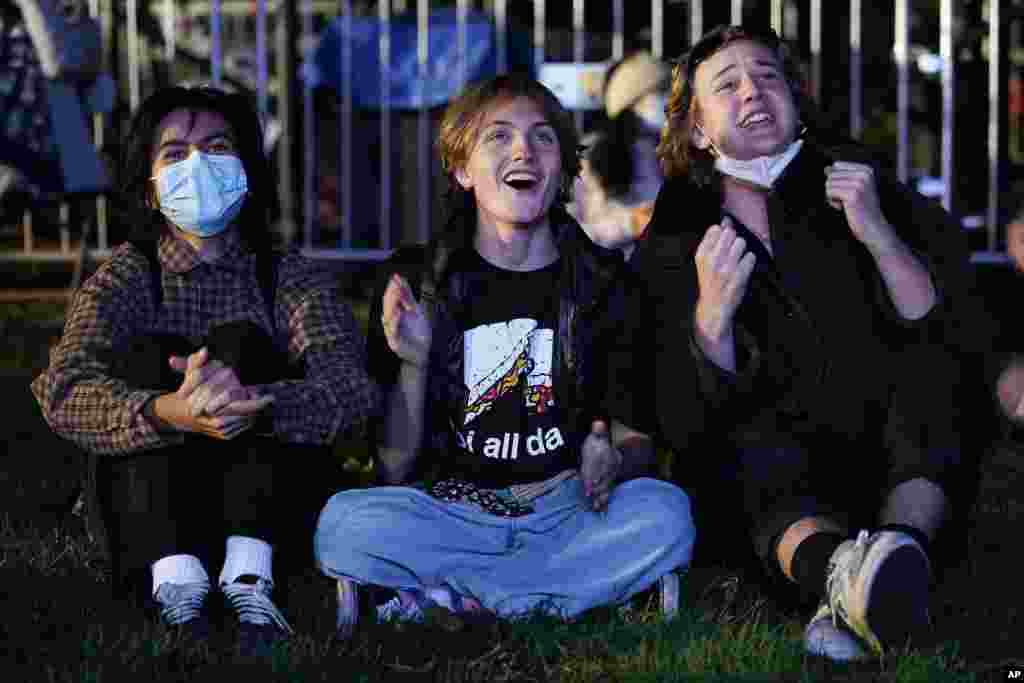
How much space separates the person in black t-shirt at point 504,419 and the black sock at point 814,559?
298 millimetres

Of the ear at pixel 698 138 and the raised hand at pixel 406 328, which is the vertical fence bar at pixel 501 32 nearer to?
the ear at pixel 698 138

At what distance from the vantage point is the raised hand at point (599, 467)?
3410 millimetres

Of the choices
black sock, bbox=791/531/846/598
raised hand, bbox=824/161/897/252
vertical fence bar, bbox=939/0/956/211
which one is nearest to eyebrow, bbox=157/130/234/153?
raised hand, bbox=824/161/897/252

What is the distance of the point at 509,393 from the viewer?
3.50 m

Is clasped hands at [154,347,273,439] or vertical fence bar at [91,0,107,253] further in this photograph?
vertical fence bar at [91,0,107,253]

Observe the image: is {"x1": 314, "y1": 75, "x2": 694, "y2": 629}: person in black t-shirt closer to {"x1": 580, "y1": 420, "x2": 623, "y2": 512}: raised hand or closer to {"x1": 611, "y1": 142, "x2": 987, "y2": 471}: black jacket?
{"x1": 580, "y1": 420, "x2": 623, "y2": 512}: raised hand

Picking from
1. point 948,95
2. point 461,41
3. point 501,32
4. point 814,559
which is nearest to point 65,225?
point 461,41

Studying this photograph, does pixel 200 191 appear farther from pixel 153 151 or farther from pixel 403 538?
pixel 403 538

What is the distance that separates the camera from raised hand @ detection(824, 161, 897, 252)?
11.1 ft

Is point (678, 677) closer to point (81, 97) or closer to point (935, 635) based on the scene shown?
point (935, 635)

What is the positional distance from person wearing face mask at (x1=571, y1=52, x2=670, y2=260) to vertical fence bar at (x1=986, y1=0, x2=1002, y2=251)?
7.98ft

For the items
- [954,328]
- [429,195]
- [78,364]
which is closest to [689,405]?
[954,328]

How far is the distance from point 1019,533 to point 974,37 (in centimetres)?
462

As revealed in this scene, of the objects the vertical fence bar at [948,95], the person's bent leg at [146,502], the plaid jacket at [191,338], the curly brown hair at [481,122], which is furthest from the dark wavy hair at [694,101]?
the vertical fence bar at [948,95]
